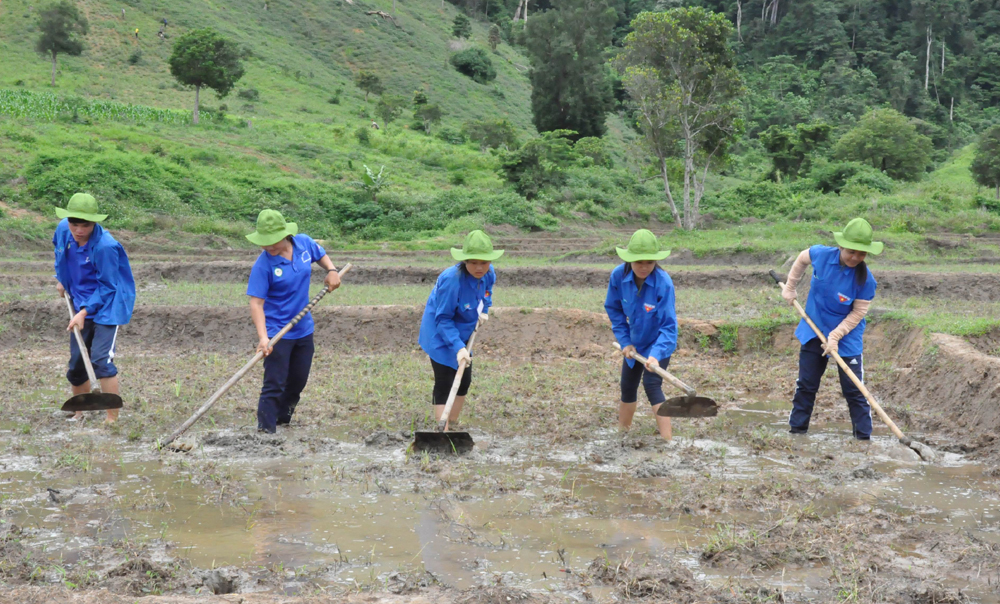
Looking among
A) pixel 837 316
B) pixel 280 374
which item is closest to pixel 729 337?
pixel 837 316

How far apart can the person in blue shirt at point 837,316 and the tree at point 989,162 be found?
28.4 meters

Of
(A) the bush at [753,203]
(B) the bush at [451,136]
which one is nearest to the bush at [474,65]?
(B) the bush at [451,136]

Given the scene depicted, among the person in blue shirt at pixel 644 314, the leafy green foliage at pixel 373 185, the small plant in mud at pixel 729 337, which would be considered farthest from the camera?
the leafy green foliage at pixel 373 185

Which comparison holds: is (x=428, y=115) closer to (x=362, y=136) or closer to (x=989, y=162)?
(x=362, y=136)

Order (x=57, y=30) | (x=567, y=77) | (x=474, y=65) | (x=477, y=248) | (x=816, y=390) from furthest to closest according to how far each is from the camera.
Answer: (x=474, y=65)
(x=567, y=77)
(x=57, y=30)
(x=816, y=390)
(x=477, y=248)

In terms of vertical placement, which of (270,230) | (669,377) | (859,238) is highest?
(859,238)

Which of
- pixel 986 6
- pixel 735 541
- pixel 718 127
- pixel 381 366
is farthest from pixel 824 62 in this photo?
pixel 735 541

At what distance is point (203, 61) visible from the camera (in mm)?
31156

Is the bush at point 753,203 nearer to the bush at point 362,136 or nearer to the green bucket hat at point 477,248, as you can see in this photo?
the bush at point 362,136

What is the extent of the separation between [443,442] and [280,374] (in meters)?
1.35

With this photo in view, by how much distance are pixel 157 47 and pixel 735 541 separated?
154 ft

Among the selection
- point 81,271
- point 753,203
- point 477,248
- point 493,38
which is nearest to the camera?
point 477,248

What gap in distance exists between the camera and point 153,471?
5.73 metres

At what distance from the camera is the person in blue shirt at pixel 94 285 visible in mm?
6598
